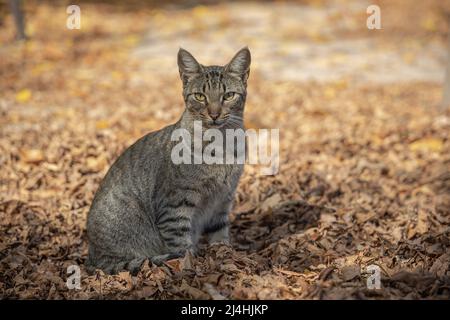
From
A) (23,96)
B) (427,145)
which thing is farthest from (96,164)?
(427,145)

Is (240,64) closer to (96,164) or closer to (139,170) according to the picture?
(139,170)

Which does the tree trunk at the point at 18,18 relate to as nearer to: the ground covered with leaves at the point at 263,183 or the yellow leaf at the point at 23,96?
the ground covered with leaves at the point at 263,183

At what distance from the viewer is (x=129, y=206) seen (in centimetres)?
512

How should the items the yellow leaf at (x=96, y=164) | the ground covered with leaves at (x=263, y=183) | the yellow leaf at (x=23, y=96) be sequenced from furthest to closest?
1. the yellow leaf at (x=23, y=96)
2. the yellow leaf at (x=96, y=164)
3. the ground covered with leaves at (x=263, y=183)

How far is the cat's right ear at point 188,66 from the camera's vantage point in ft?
16.3

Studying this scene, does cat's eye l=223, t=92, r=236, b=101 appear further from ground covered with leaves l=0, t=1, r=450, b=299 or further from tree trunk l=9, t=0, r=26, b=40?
tree trunk l=9, t=0, r=26, b=40

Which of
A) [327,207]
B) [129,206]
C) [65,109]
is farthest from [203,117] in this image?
[65,109]

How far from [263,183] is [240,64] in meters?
2.05

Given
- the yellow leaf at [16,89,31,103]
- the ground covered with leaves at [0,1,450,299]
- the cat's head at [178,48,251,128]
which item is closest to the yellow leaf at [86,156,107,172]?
the ground covered with leaves at [0,1,450,299]

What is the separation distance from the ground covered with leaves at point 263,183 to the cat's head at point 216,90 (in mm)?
1141

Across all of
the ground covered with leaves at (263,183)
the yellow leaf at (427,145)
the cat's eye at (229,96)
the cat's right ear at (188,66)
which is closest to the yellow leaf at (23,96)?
the ground covered with leaves at (263,183)

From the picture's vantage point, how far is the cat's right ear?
497 cm

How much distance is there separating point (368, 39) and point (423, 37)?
4.37ft
